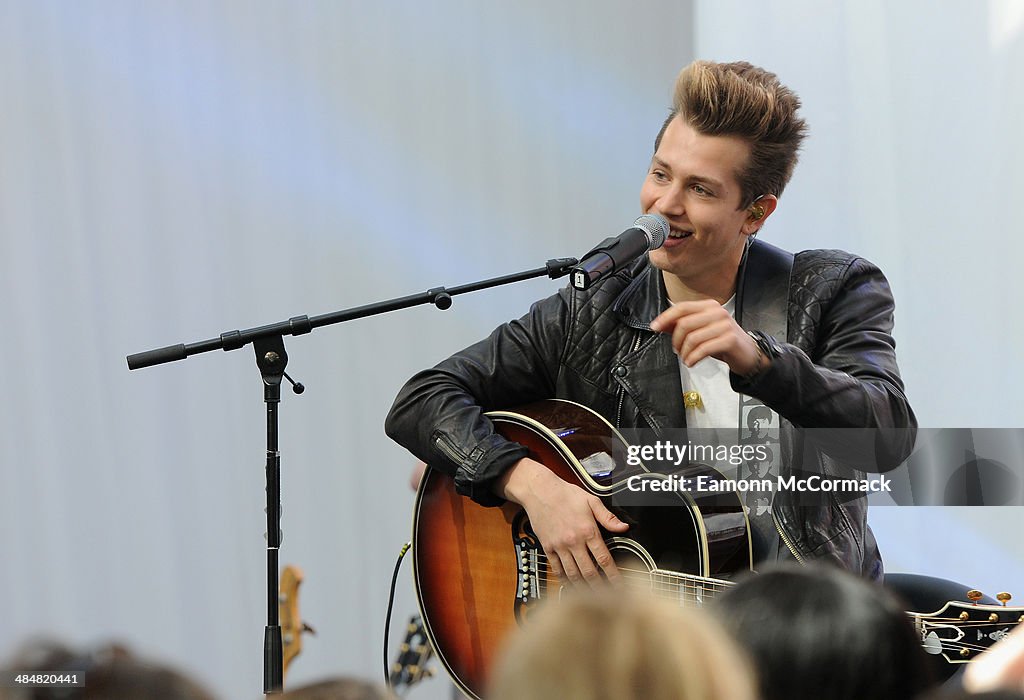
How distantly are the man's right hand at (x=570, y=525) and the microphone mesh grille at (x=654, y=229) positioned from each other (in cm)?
49

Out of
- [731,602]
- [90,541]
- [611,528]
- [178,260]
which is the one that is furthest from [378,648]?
[731,602]

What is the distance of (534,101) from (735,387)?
6.30 ft

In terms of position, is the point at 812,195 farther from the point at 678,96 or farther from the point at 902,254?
the point at 678,96

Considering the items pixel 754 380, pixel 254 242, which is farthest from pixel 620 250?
pixel 254 242

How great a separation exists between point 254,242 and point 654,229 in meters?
A: 1.82

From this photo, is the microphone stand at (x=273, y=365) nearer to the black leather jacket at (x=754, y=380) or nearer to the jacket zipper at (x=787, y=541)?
the black leather jacket at (x=754, y=380)

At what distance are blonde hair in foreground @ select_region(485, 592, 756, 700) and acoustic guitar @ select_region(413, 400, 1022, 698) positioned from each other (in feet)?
3.92

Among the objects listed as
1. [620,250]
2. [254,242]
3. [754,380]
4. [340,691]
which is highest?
[254,242]

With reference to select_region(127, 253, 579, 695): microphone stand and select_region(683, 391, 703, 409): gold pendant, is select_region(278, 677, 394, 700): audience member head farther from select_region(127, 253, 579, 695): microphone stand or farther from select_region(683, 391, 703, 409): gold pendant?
select_region(683, 391, 703, 409): gold pendant

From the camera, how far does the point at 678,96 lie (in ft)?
8.29

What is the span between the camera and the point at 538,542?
8.05ft

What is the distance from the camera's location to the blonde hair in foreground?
845 millimetres

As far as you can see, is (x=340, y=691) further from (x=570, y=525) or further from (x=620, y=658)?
(x=570, y=525)

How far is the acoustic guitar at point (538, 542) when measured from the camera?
2.23 meters
